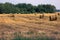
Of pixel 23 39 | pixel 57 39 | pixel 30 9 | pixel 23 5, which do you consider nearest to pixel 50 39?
pixel 57 39

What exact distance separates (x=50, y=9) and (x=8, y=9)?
2392 cm

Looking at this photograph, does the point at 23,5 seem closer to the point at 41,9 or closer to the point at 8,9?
the point at 41,9

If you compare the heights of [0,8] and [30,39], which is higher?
[30,39]

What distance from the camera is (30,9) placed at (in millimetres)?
101312

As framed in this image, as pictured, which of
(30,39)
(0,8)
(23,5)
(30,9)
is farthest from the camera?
(23,5)

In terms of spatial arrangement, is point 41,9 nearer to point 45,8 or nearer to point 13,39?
point 45,8

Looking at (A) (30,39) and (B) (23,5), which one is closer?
(A) (30,39)

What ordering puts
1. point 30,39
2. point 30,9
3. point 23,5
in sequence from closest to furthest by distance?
1. point 30,39
2. point 30,9
3. point 23,5

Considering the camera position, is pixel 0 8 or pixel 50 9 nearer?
pixel 0 8

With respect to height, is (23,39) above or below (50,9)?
above

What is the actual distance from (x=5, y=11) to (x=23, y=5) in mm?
29245

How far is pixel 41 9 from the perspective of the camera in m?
104

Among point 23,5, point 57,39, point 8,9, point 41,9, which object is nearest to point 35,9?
point 41,9

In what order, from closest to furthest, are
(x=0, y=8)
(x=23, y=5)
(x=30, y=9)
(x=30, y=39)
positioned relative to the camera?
1. (x=30, y=39)
2. (x=0, y=8)
3. (x=30, y=9)
4. (x=23, y=5)
